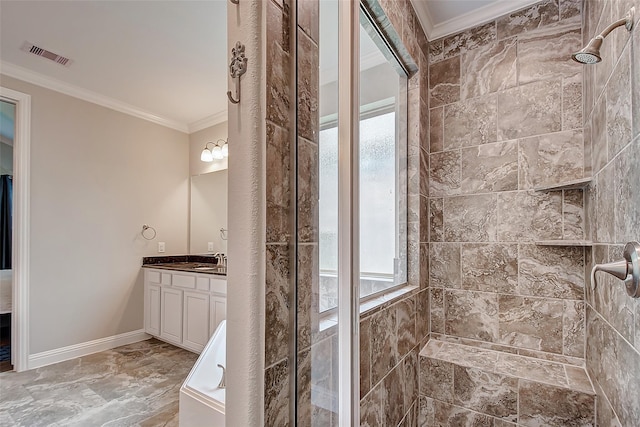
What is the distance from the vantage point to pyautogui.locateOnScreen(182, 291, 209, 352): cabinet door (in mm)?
2674

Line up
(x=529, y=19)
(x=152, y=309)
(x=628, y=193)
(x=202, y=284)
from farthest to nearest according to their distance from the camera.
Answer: (x=152, y=309), (x=202, y=284), (x=529, y=19), (x=628, y=193)

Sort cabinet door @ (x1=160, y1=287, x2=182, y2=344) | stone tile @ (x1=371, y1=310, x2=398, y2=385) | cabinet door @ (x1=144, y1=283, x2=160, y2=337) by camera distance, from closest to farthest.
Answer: stone tile @ (x1=371, y1=310, x2=398, y2=385), cabinet door @ (x1=160, y1=287, x2=182, y2=344), cabinet door @ (x1=144, y1=283, x2=160, y2=337)

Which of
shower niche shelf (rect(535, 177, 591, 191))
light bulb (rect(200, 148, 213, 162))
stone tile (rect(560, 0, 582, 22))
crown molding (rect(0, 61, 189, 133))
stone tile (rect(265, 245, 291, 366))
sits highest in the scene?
crown molding (rect(0, 61, 189, 133))

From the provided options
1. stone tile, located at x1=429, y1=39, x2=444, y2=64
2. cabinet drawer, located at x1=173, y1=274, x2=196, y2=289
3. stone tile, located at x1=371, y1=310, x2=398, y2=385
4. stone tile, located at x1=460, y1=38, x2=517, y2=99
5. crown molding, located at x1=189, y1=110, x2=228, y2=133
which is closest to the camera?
stone tile, located at x1=371, y1=310, x2=398, y2=385

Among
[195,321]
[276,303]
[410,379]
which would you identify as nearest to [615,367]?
[410,379]

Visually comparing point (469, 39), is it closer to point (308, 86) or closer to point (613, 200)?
point (613, 200)

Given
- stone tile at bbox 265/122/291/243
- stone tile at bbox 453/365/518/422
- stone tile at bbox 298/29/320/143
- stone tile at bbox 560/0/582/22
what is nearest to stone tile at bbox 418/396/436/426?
stone tile at bbox 453/365/518/422

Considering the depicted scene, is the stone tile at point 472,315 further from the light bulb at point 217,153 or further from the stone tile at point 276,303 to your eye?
the light bulb at point 217,153

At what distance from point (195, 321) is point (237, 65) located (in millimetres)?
2653

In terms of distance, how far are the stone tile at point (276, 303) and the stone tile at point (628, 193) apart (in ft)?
3.12

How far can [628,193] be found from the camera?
880mm

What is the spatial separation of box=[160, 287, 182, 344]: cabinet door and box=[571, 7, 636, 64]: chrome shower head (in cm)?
320

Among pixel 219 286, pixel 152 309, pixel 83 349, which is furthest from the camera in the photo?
pixel 152 309

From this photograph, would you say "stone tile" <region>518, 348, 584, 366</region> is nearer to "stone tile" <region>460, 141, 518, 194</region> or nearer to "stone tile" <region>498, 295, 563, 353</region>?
"stone tile" <region>498, 295, 563, 353</region>
